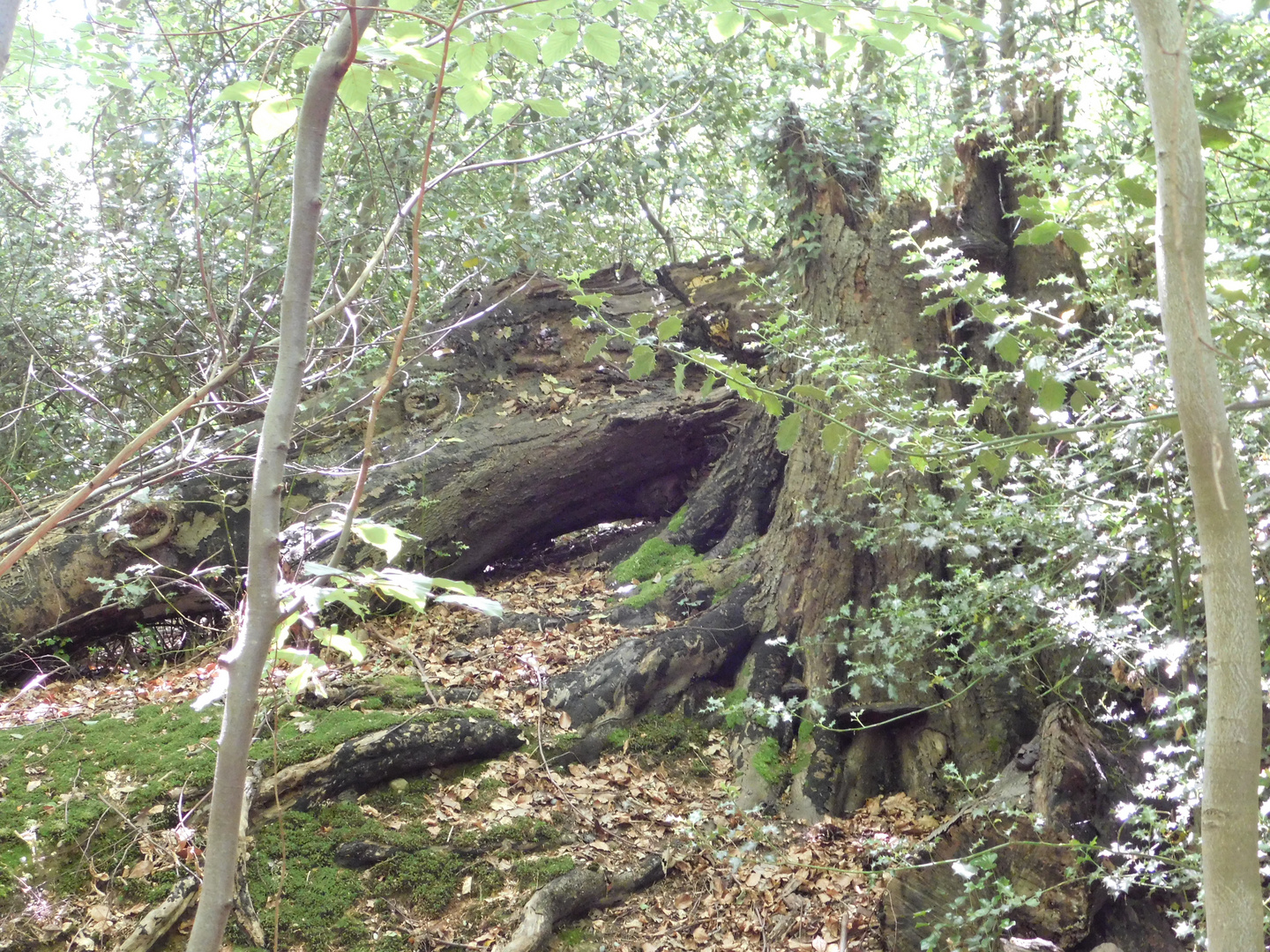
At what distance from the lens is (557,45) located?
5.89ft

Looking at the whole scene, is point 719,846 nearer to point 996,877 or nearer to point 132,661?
point 996,877

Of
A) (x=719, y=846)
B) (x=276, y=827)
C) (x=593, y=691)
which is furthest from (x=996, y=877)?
(x=276, y=827)

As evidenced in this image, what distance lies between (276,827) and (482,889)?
0.93m

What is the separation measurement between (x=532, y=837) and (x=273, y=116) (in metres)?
3.38

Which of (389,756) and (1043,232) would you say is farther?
(389,756)

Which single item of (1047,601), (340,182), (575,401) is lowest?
(1047,601)

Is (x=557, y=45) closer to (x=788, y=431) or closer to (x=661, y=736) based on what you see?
(x=788, y=431)

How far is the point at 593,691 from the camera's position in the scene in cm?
489

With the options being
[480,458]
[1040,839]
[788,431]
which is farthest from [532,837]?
[480,458]

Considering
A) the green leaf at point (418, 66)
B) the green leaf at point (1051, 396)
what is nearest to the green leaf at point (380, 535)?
the green leaf at point (418, 66)

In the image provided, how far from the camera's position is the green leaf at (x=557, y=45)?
179 centimetres

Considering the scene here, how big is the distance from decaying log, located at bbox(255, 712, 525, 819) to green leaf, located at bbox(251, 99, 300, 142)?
3.00 metres

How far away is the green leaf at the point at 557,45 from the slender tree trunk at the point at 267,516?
65 centimetres

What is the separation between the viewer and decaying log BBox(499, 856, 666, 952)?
11.2 ft
